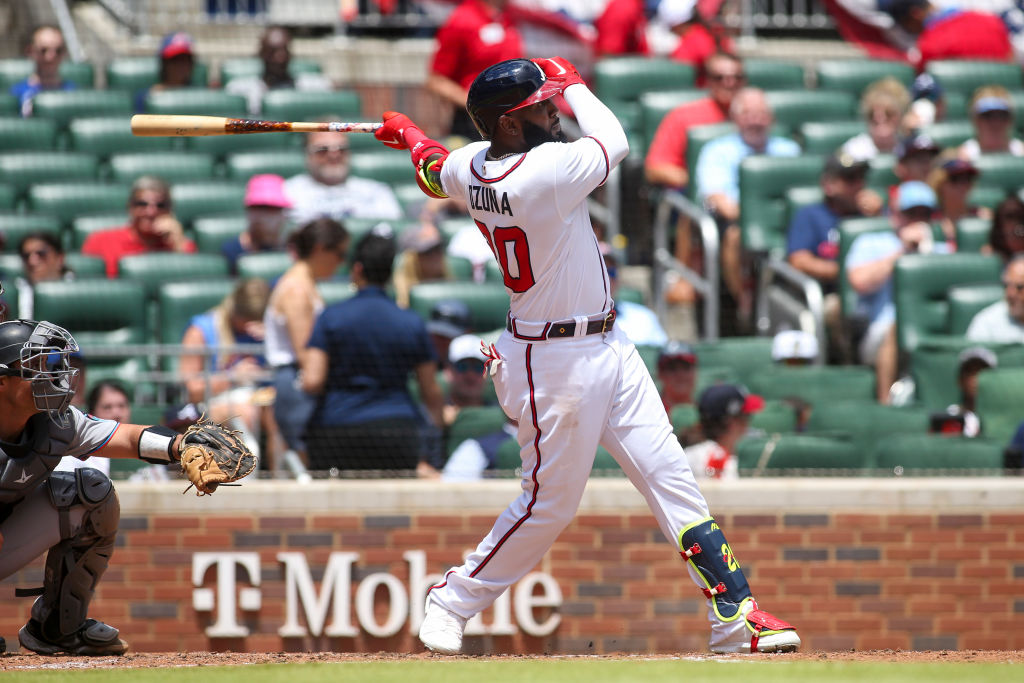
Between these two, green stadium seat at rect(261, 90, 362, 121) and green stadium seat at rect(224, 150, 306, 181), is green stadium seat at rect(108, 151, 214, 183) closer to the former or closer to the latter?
green stadium seat at rect(224, 150, 306, 181)

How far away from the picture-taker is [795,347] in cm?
644

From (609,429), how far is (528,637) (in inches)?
72.1

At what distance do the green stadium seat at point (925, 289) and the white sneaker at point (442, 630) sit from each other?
3233mm

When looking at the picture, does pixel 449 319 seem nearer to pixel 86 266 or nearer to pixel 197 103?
pixel 86 266

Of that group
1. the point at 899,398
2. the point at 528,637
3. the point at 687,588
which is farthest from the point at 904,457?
the point at 528,637

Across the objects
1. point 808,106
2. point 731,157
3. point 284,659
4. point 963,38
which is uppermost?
point 963,38

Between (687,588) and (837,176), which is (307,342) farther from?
(837,176)

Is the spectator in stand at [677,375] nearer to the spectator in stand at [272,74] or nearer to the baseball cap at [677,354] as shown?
the baseball cap at [677,354]

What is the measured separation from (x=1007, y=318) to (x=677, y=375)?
1.80 m

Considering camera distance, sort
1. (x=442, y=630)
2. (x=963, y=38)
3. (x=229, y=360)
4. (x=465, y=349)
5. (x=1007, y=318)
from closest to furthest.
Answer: (x=442, y=630) → (x=465, y=349) → (x=229, y=360) → (x=1007, y=318) → (x=963, y=38)

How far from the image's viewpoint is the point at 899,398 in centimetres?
646

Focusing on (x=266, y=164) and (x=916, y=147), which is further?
(x=266, y=164)

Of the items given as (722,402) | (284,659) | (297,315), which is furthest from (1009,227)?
(284,659)

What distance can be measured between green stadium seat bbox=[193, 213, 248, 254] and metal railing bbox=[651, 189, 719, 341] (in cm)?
232
